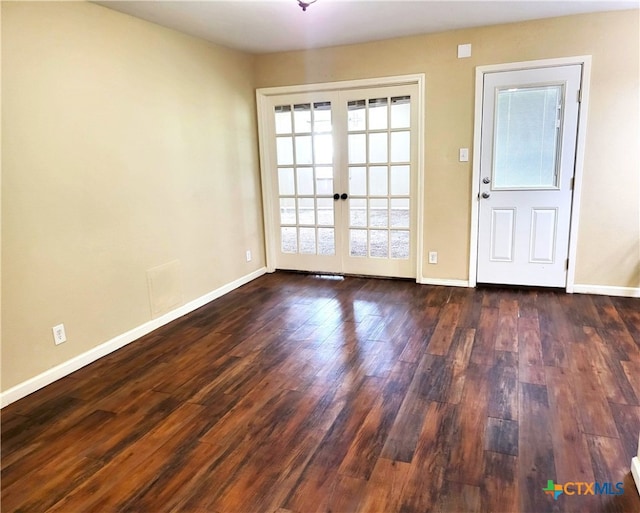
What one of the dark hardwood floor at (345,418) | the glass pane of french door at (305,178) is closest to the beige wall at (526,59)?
the glass pane of french door at (305,178)

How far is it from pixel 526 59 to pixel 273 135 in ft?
8.55

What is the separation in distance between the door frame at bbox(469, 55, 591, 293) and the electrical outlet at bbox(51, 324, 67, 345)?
3.54 metres

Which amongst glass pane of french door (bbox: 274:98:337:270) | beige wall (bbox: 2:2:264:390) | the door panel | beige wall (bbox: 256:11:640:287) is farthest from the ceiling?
glass pane of french door (bbox: 274:98:337:270)

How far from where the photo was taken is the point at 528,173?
13.0 feet

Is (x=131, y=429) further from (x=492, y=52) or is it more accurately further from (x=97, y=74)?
(x=492, y=52)

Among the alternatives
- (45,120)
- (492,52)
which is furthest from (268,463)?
(492,52)

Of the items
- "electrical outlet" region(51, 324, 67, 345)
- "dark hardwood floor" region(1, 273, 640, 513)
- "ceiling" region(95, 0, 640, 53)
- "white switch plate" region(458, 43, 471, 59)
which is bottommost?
"dark hardwood floor" region(1, 273, 640, 513)

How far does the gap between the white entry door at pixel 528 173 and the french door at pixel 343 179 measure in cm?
72

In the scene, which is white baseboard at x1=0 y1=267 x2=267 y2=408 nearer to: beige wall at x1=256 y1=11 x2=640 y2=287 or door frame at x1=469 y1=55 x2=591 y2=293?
beige wall at x1=256 y1=11 x2=640 y2=287

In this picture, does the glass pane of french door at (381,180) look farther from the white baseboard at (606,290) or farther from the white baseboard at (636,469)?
the white baseboard at (636,469)

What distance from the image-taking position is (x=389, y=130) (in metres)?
4.39

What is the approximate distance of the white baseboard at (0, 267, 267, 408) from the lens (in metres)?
2.55

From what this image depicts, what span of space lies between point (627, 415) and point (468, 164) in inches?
101

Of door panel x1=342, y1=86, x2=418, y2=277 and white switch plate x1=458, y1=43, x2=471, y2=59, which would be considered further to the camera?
door panel x1=342, y1=86, x2=418, y2=277
